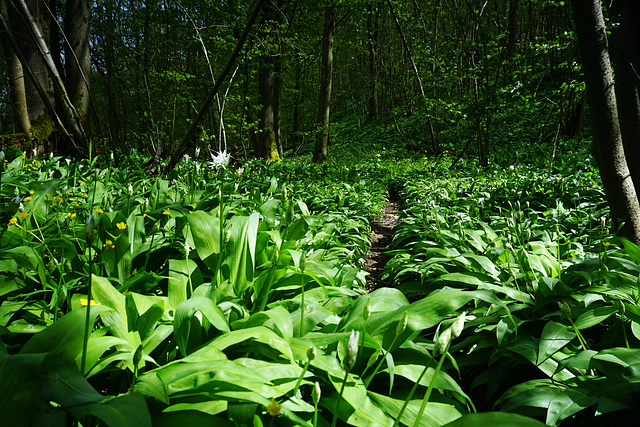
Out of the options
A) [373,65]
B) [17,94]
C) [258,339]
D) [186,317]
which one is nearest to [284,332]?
[258,339]

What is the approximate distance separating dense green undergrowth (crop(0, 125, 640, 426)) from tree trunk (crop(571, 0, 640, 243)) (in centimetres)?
33

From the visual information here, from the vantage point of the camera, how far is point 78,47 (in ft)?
17.2

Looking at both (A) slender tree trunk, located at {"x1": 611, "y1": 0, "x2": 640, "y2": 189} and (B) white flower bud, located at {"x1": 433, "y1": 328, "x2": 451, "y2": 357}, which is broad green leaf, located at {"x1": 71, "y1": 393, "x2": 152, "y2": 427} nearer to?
(B) white flower bud, located at {"x1": 433, "y1": 328, "x2": 451, "y2": 357}

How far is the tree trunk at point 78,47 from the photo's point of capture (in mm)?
5145

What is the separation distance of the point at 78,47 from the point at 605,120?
6.41m

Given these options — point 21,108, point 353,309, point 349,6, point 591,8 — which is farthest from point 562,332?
point 349,6

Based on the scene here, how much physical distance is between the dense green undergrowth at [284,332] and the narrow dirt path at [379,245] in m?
0.30

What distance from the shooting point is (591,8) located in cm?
225

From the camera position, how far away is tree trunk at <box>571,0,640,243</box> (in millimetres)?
2318

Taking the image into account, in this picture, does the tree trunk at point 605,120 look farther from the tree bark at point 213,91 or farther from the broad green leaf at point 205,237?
the broad green leaf at point 205,237

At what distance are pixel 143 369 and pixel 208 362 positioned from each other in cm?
39

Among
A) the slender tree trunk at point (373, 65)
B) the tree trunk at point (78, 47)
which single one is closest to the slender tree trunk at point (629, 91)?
the tree trunk at point (78, 47)

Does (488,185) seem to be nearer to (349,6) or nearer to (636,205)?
(636,205)

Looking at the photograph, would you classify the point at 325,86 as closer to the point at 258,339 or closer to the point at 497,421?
the point at 258,339
